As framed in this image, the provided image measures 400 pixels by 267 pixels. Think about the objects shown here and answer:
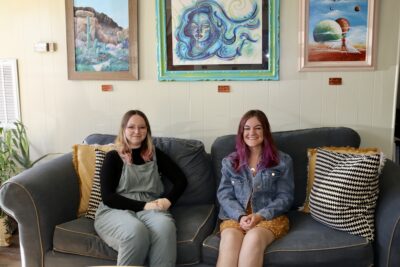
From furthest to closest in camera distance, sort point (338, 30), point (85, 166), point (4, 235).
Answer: point (4, 235) < point (338, 30) < point (85, 166)

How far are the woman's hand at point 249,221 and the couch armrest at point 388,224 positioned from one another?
1.90 feet

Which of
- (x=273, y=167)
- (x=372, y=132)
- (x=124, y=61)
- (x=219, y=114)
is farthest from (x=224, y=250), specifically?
(x=124, y=61)

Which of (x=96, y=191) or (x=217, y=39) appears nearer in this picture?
(x=96, y=191)

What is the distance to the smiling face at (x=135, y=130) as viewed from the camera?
2.26 meters

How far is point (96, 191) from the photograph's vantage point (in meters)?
2.32

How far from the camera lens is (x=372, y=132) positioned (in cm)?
264

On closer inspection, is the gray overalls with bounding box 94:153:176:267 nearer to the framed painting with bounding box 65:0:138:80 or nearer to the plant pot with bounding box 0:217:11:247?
the framed painting with bounding box 65:0:138:80

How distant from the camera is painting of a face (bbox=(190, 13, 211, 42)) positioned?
272cm

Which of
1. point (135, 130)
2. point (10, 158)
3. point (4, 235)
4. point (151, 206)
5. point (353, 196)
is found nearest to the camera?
point (353, 196)

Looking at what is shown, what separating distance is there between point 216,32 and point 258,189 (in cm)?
117

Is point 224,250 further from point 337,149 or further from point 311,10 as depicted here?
point 311,10

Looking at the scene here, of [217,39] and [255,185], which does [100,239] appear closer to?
[255,185]

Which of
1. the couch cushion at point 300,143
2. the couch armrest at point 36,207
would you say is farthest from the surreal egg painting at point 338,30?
the couch armrest at point 36,207

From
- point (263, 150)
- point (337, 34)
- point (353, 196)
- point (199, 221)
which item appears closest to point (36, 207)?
point (199, 221)
